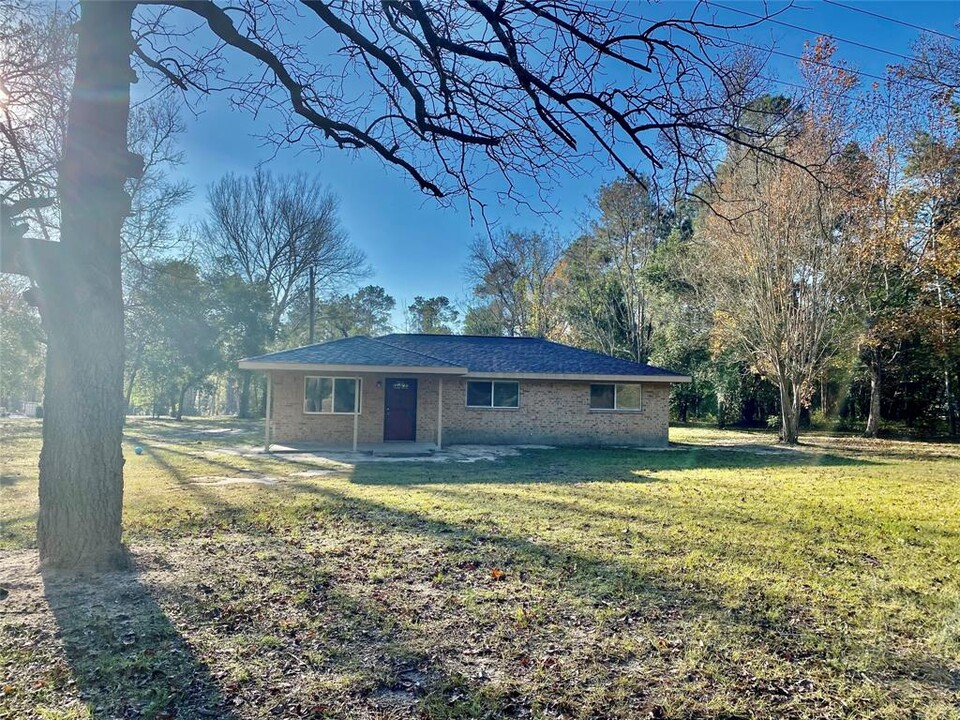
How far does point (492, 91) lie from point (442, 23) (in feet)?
1.91

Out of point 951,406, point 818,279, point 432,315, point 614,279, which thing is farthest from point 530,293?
point 951,406

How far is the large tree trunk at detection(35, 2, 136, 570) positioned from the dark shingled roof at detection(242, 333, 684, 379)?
31.4 feet

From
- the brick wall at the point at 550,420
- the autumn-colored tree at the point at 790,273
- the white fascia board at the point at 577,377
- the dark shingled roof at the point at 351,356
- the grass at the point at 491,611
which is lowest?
the grass at the point at 491,611

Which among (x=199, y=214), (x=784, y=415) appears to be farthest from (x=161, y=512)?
(x=199, y=214)

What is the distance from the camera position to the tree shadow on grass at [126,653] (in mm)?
2615

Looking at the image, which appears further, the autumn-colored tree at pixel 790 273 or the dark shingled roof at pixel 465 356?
the autumn-colored tree at pixel 790 273

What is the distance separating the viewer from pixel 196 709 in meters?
2.59

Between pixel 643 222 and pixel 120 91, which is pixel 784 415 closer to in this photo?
pixel 643 222

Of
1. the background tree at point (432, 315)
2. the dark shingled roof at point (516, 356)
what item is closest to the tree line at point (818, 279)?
the dark shingled roof at point (516, 356)

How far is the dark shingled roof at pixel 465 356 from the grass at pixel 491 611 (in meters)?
6.98

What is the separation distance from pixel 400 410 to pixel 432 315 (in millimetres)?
32240

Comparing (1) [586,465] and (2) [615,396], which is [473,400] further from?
(1) [586,465]

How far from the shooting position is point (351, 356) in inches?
578

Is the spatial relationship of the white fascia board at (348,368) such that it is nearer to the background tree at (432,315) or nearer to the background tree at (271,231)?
the background tree at (271,231)
